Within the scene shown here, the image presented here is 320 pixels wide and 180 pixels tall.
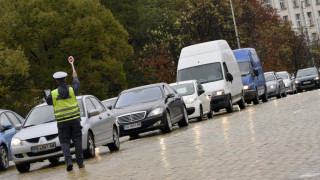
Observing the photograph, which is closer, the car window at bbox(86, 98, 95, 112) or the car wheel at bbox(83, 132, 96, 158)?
the car wheel at bbox(83, 132, 96, 158)

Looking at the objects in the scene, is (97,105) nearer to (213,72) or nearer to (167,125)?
(167,125)

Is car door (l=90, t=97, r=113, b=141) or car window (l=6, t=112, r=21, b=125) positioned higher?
car window (l=6, t=112, r=21, b=125)

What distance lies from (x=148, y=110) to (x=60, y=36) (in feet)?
118

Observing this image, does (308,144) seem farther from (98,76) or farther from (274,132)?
(98,76)

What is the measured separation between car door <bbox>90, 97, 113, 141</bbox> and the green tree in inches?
1467

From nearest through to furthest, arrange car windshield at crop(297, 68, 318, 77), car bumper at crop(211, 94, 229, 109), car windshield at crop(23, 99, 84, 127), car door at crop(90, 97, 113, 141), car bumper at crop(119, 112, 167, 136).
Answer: car windshield at crop(23, 99, 84, 127) < car door at crop(90, 97, 113, 141) < car bumper at crop(119, 112, 167, 136) < car bumper at crop(211, 94, 229, 109) < car windshield at crop(297, 68, 318, 77)

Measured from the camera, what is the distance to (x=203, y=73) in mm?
32062

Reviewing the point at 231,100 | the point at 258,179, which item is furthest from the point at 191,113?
the point at 258,179

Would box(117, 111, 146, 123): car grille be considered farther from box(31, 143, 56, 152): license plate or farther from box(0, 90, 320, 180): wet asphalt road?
box(31, 143, 56, 152): license plate

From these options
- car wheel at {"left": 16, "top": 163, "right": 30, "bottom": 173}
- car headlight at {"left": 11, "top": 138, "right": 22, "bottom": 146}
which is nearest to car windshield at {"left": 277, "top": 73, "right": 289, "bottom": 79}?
car wheel at {"left": 16, "top": 163, "right": 30, "bottom": 173}

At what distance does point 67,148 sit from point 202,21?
156ft

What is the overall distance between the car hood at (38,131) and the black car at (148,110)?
5.31 meters

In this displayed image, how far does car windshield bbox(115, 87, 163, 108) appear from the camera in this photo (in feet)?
80.4

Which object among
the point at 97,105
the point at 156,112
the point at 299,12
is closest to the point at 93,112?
the point at 97,105
